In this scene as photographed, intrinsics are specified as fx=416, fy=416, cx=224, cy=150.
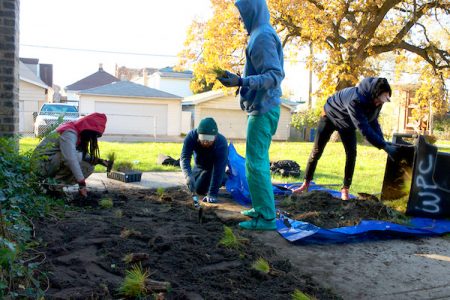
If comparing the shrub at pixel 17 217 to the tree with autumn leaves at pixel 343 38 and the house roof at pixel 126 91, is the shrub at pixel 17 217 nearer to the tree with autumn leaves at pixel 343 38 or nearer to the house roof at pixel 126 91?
the tree with autumn leaves at pixel 343 38

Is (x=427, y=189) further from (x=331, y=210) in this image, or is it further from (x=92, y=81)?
(x=92, y=81)

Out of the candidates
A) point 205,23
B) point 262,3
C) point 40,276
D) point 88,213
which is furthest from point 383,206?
point 205,23

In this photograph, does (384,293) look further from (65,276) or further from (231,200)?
(231,200)

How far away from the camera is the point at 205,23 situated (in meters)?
20.3

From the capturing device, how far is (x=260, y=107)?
383 cm

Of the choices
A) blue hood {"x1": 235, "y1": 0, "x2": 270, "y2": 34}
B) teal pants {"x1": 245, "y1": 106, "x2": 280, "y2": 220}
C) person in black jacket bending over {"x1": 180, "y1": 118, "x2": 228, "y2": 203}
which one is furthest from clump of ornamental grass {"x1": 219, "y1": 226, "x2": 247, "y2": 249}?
blue hood {"x1": 235, "y1": 0, "x2": 270, "y2": 34}

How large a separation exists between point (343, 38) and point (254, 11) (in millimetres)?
14497

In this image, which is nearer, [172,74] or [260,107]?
[260,107]

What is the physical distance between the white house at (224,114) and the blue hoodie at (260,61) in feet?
82.6

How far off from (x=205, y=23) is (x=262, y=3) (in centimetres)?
1720

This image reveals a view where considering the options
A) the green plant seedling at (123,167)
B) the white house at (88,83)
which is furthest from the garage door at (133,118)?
the green plant seedling at (123,167)

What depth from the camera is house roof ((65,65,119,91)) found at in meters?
44.0

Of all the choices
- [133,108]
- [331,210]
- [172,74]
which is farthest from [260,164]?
[172,74]

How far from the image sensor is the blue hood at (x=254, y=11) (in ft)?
12.4
